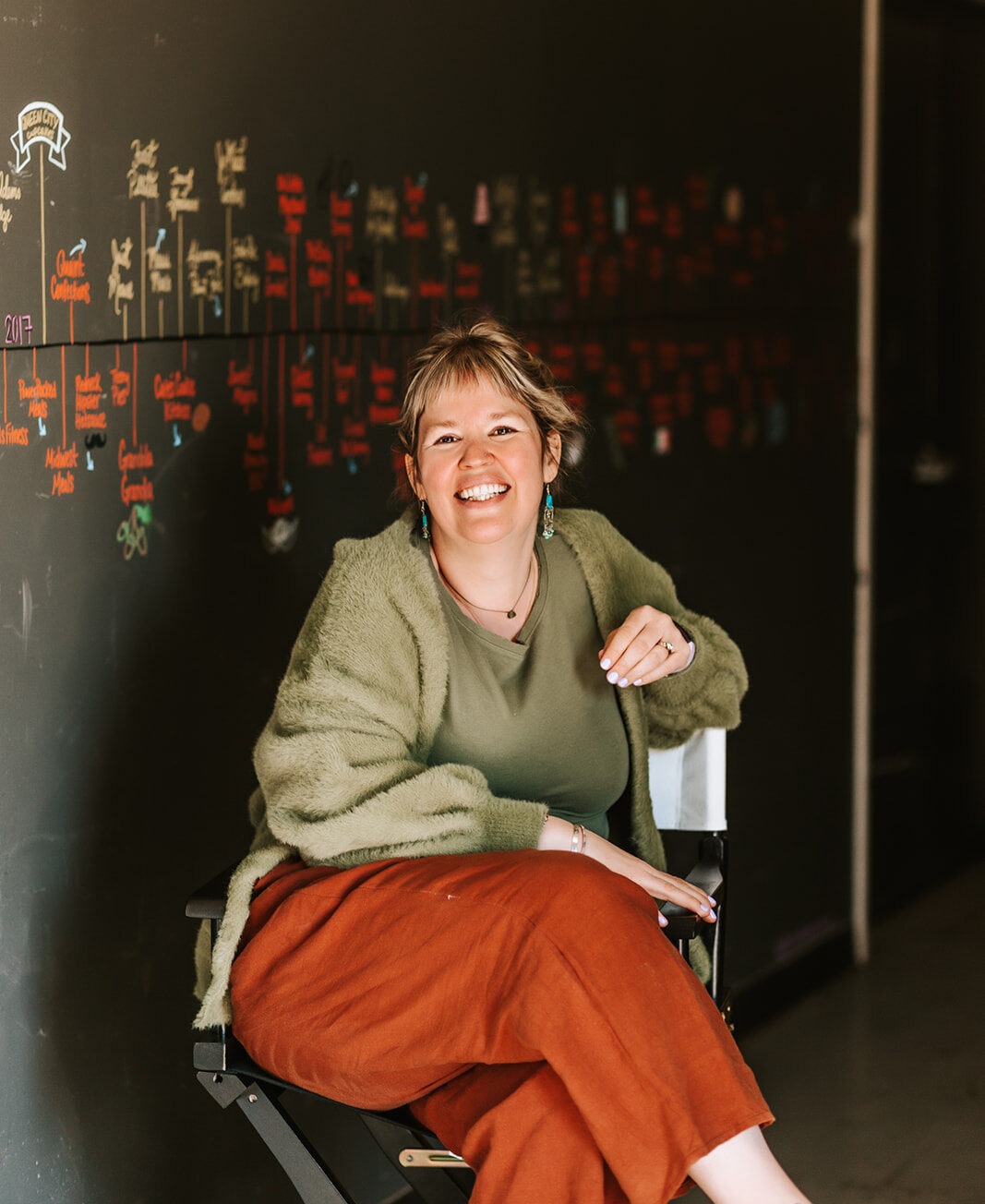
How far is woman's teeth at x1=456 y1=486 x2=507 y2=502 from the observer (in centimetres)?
200

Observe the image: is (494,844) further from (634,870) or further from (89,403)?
(89,403)

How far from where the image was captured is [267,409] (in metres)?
2.28

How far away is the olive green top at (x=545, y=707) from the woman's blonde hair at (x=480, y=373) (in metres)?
0.24

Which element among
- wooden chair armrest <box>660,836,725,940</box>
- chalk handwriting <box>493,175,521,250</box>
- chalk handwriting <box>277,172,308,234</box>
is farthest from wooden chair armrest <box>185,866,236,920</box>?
chalk handwriting <box>493,175,521,250</box>

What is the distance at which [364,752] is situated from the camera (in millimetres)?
1797

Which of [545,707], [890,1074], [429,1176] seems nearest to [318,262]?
[545,707]

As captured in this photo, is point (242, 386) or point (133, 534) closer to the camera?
point (133, 534)

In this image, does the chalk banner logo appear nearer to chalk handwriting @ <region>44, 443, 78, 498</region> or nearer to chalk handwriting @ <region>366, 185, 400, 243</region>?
chalk handwriting @ <region>44, 443, 78, 498</region>

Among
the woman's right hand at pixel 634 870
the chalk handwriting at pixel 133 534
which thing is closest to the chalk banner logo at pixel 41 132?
the chalk handwriting at pixel 133 534

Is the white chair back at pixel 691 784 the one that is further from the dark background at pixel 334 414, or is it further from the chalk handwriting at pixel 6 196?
the chalk handwriting at pixel 6 196

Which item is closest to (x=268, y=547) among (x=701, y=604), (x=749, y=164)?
(x=701, y=604)

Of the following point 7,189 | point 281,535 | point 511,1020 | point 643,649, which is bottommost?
point 511,1020

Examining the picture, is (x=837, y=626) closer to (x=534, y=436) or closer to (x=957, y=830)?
(x=957, y=830)

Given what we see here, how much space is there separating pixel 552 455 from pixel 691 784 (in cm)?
57
